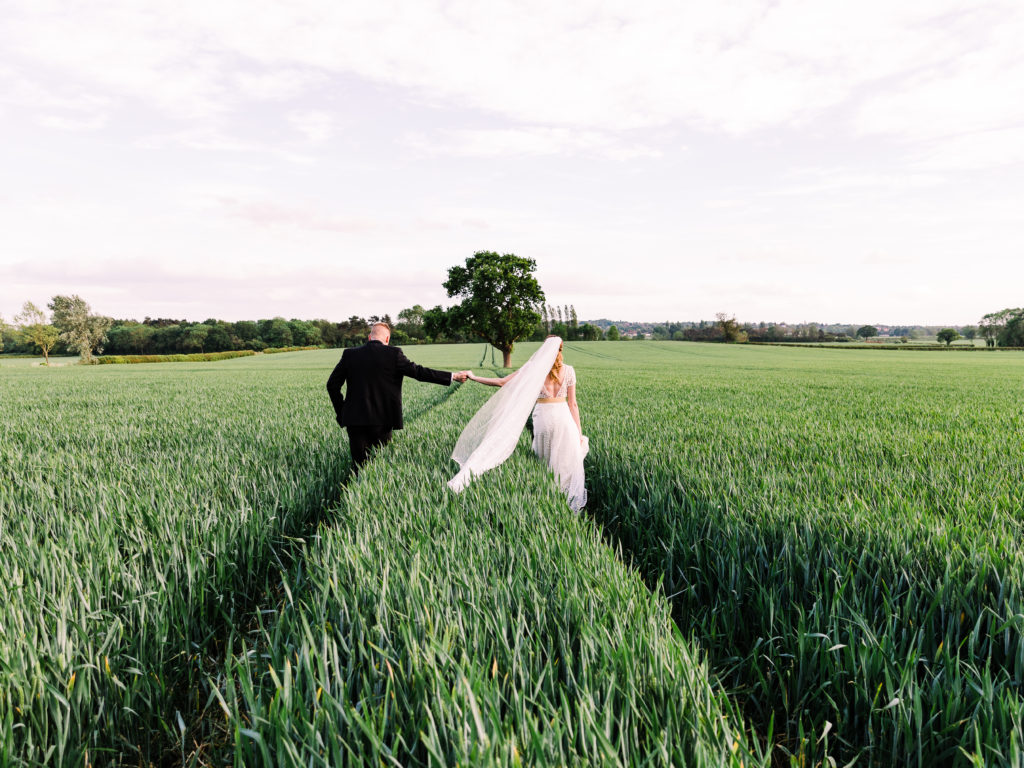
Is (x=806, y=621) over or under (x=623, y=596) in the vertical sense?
under

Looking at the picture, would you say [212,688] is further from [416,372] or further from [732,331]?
[732,331]

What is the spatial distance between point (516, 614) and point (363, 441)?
458 cm

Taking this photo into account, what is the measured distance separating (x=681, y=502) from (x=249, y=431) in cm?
762

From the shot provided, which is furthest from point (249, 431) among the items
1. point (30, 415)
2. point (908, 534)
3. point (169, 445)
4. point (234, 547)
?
point (908, 534)

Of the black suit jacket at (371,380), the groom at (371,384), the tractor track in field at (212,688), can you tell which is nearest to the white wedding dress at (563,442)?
the groom at (371,384)

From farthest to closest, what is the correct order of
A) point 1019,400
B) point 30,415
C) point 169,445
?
point 1019,400 < point 30,415 < point 169,445

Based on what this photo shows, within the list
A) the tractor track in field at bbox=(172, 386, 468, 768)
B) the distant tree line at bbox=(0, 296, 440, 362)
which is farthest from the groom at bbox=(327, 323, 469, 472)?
Result: the distant tree line at bbox=(0, 296, 440, 362)

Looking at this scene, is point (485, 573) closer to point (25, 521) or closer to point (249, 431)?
point (25, 521)

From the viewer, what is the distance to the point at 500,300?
3916cm

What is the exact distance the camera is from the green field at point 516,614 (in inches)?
65.2

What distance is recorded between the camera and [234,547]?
3621mm

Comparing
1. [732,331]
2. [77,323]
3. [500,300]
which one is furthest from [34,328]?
[732,331]

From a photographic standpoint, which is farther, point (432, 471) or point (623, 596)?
point (432, 471)

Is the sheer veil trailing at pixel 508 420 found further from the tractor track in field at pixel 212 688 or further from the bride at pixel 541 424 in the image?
the tractor track in field at pixel 212 688
